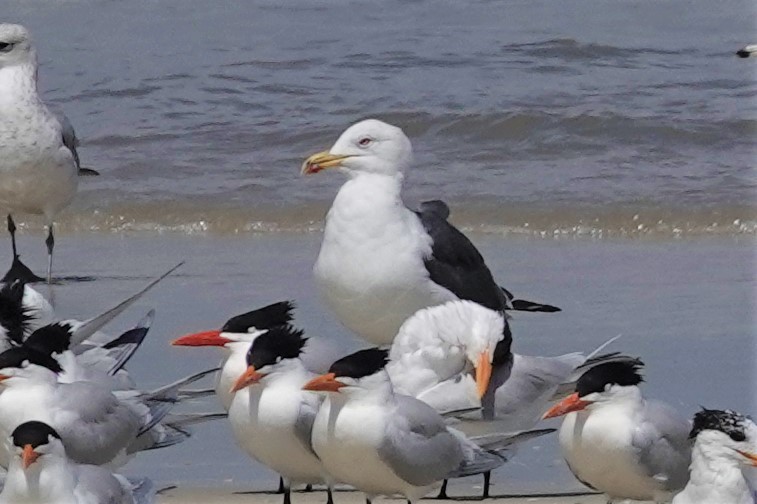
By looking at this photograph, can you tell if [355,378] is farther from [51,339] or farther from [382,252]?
[382,252]

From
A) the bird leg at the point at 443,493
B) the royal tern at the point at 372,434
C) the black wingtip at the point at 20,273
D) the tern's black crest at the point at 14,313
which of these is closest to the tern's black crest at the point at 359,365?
the royal tern at the point at 372,434

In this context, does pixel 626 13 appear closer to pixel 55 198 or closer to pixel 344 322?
pixel 55 198

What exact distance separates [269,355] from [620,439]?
3.38ft

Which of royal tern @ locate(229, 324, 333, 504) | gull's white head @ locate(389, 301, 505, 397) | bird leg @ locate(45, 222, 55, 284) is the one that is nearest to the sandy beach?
royal tern @ locate(229, 324, 333, 504)

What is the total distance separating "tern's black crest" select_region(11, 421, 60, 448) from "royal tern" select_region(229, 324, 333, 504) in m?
0.82

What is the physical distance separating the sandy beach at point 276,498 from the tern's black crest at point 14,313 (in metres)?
0.85

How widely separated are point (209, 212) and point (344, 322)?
13.7ft

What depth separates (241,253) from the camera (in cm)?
1073

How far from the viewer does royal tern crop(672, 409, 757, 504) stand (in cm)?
554

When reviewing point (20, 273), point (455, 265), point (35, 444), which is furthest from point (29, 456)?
point (20, 273)

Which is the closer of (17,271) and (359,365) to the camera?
(359,365)

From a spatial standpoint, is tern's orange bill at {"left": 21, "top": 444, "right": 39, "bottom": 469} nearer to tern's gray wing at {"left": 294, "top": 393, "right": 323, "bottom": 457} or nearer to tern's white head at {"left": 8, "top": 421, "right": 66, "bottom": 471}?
tern's white head at {"left": 8, "top": 421, "right": 66, "bottom": 471}

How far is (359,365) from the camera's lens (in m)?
5.91

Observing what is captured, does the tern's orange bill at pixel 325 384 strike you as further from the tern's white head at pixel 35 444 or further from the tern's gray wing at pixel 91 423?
the tern's white head at pixel 35 444
